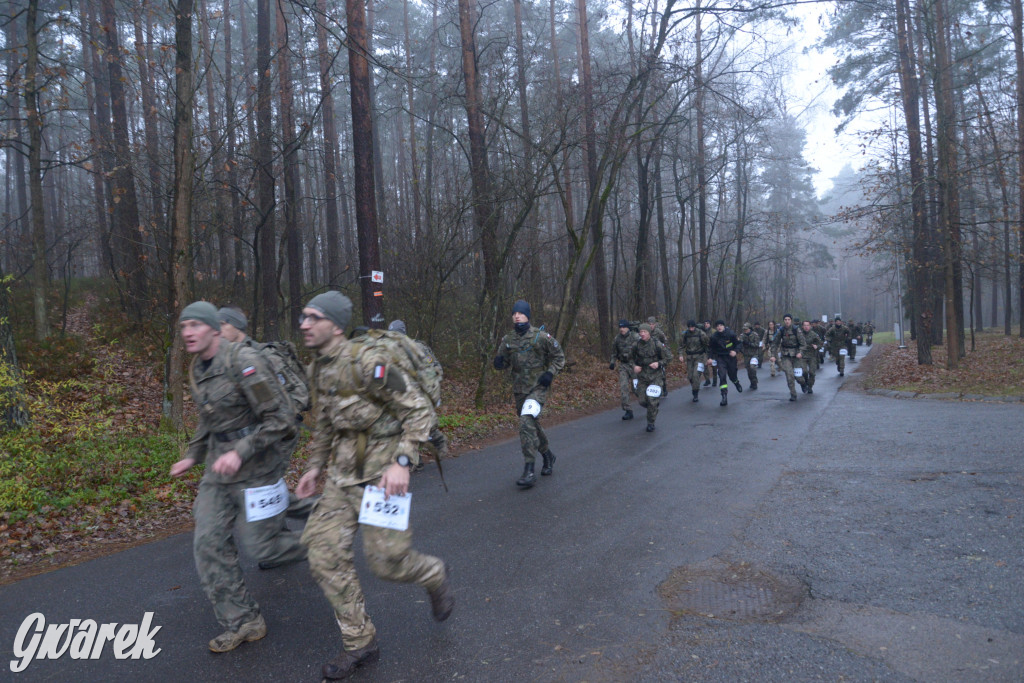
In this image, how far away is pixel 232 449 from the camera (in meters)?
3.96

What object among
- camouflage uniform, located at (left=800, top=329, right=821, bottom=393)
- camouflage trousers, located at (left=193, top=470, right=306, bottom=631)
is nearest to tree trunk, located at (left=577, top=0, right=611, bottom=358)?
camouflage uniform, located at (left=800, top=329, right=821, bottom=393)

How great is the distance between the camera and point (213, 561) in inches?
152

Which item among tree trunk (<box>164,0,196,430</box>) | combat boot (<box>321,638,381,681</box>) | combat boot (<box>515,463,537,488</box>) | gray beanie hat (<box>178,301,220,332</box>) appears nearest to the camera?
combat boot (<box>321,638,381,681</box>)

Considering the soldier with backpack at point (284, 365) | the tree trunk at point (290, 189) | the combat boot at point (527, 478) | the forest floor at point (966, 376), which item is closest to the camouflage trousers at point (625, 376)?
the combat boot at point (527, 478)

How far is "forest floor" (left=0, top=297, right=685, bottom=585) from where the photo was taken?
6262 mm

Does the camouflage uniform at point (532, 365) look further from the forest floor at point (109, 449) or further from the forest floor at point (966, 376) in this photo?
the forest floor at point (966, 376)

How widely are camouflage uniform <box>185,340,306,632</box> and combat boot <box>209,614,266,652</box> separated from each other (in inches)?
1.4

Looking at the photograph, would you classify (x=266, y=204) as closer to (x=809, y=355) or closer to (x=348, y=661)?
(x=809, y=355)

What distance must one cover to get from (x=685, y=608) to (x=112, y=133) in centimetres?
1609

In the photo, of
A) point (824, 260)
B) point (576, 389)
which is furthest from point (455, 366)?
point (824, 260)

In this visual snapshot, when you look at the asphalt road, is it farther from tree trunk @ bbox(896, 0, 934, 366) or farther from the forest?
tree trunk @ bbox(896, 0, 934, 366)

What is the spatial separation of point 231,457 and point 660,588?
2.74 metres

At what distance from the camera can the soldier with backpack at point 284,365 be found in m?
4.36

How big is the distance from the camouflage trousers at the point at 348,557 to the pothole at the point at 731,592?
1.71 meters
